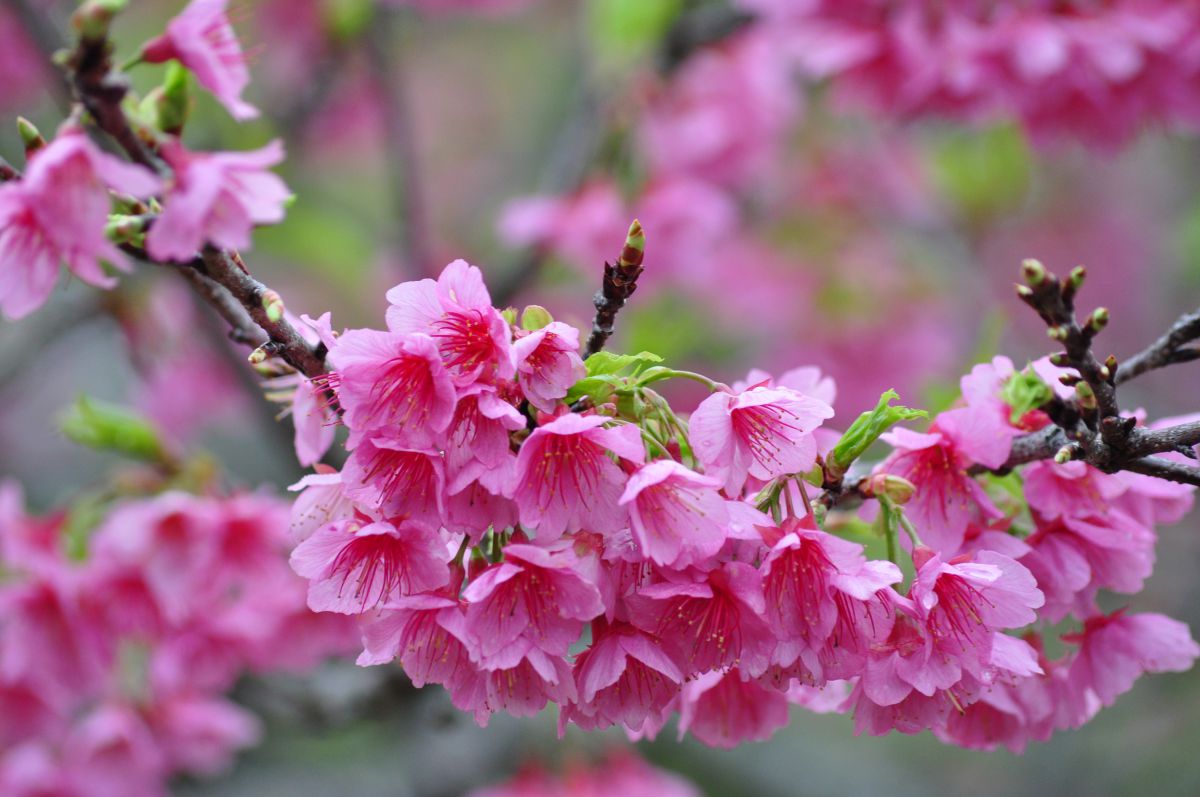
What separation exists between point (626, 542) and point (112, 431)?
1.36m

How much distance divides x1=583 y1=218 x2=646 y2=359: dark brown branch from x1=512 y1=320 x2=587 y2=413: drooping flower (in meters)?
0.06

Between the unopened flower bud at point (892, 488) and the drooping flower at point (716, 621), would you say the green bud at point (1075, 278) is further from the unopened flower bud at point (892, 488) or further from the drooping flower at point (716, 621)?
the drooping flower at point (716, 621)

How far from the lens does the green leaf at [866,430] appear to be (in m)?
1.15

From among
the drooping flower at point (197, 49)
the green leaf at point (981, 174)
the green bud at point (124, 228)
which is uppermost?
the green leaf at point (981, 174)

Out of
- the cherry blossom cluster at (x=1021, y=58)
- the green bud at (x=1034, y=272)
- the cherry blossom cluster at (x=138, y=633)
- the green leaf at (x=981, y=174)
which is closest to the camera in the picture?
the green bud at (x=1034, y=272)

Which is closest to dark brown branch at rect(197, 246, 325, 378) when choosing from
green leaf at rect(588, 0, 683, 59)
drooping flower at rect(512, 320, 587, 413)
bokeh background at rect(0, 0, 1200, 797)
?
drooping flower at rect(512, 320, 587, 413)

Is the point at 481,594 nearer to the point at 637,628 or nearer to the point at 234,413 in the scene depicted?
the point at 637,628

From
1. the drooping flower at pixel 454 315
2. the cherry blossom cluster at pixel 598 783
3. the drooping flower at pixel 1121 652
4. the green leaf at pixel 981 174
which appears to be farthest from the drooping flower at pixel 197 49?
the green leaf at pixel 981 174

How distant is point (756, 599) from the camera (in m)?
1.07

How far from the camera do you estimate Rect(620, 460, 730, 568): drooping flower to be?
1025 mm

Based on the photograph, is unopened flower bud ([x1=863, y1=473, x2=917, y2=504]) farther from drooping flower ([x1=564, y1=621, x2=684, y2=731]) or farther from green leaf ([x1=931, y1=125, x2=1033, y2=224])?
green leaf ([x1=931, y1=125, x2=1033, y2=224])

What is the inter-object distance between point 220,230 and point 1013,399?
0.88m

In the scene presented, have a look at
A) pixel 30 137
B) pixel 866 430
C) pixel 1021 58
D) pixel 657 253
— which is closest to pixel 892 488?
pixel 866 430

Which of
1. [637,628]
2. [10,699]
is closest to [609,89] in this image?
[10,699]
